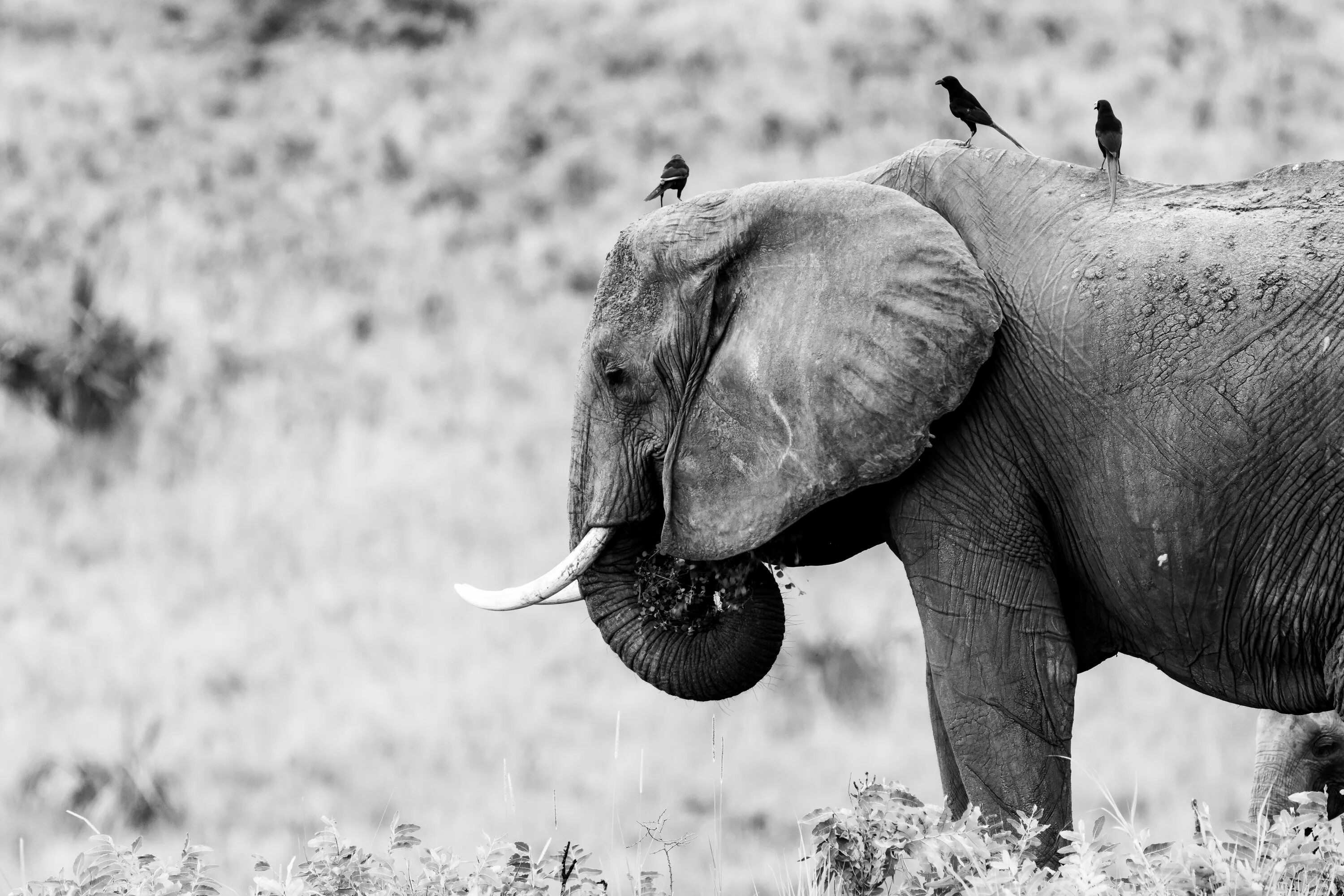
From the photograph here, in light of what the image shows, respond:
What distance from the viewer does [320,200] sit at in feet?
81.4

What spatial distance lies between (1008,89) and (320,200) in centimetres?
994

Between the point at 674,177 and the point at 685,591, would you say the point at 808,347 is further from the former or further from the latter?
the point at 674,177

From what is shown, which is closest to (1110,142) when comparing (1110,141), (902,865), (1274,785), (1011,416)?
(1110,141)

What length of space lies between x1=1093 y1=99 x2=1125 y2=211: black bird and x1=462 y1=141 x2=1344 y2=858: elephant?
65 millimetres

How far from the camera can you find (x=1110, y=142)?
5.54 meters

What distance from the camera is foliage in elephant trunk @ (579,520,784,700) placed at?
602 cm

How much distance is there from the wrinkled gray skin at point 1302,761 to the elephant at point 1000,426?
3.71 ft

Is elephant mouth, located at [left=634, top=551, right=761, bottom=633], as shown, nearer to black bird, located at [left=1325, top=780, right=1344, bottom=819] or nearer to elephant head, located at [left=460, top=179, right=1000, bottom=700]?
elephant head, located at [left=460, top=179, right=1000, bottom=700]

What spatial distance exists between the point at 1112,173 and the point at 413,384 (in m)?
16.6

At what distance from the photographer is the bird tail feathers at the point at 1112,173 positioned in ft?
17.7

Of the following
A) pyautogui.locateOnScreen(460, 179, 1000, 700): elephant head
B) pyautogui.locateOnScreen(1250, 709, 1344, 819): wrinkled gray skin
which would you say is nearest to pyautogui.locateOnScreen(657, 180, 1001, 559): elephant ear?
pyautogui.locateOnScreen(460, 179, 1000, 700): elephant head

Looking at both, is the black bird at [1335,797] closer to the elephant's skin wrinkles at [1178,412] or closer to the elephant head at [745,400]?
the elephant's skin wrinkles at [1178,412]

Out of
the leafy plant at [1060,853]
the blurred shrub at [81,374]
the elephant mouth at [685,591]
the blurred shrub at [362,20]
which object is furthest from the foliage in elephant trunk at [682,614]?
the blurred shrub at [362,20]

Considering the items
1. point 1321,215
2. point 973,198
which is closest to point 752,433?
point 973,198
